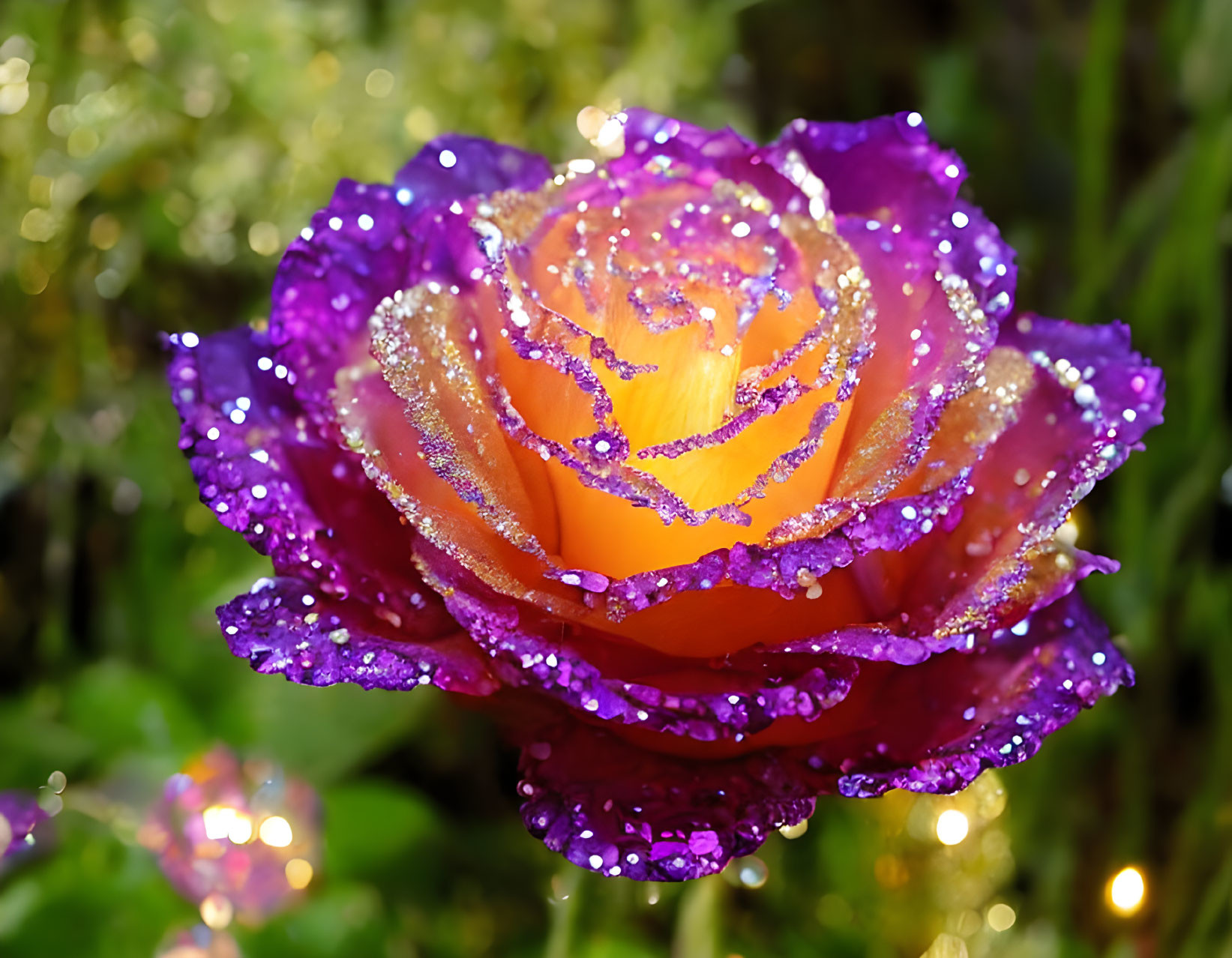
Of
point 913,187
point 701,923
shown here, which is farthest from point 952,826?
point 913,187

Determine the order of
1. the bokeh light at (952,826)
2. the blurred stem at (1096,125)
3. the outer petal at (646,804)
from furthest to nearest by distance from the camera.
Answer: the blurred stem at (1096,125)
the bokeh light at (952,826)
the outer petal at (646,804)

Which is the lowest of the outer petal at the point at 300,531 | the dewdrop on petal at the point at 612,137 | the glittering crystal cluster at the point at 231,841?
the glittering crystal cluster at the point at 231,841

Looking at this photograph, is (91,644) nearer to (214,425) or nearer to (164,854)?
(164,854)

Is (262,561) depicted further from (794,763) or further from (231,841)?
(794,763)

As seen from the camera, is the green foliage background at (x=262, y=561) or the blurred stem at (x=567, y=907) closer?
the blurred stem at (x=567, y=907)

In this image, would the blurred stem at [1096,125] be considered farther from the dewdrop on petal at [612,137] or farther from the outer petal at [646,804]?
the outer petal at [646,804]

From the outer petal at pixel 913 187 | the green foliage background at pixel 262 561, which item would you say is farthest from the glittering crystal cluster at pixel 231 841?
the outer petal at pixel 913 187

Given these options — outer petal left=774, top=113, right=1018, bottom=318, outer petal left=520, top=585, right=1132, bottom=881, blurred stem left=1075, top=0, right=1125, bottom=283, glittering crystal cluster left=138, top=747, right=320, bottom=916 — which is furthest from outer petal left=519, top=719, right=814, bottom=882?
blurred stem left=1075, top=0, right=1125, bottom=283
